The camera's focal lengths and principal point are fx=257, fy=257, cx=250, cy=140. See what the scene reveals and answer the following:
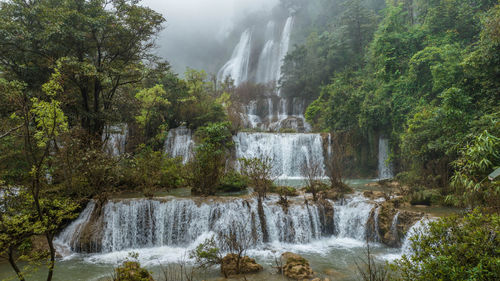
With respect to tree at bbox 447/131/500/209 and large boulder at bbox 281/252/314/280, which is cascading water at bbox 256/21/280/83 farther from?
large boulder at bbox 281/252/314/280

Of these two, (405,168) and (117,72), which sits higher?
(117,72)

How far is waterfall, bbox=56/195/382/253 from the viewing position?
933 centimetres

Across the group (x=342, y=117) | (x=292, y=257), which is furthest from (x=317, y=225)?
(x=342, y=117)

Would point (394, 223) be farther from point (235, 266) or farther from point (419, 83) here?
point (419, 83)

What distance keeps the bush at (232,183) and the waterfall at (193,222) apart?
10.4 feet

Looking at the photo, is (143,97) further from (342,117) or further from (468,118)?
(468,118)

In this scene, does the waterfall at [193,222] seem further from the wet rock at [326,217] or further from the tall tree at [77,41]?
the tall tree at [77,41]

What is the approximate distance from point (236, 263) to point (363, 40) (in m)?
28.8

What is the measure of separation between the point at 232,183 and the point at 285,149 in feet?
24.1

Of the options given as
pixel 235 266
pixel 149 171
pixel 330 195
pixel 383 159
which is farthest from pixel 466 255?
pixel 383 159

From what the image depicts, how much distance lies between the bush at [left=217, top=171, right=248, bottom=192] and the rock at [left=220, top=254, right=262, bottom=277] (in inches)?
249

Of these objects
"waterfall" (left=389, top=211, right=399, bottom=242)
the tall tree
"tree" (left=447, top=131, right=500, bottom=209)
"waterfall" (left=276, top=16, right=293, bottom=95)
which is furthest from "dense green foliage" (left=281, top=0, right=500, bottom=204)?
"waterfall" (left=276, top=16, right=293, bottom=95)

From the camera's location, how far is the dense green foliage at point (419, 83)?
9961 mm

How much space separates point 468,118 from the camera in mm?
9664
